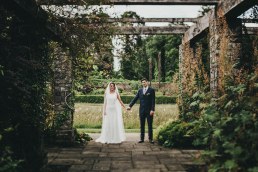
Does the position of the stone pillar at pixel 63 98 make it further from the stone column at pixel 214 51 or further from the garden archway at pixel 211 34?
the stone column at pixel 214 51

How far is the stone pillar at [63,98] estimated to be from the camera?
29.4 ft

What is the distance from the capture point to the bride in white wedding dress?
10.1m

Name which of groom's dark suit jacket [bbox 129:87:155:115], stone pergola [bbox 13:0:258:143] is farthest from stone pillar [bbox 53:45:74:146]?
groom's dark suit jacket [bbox 129:87:155:115]

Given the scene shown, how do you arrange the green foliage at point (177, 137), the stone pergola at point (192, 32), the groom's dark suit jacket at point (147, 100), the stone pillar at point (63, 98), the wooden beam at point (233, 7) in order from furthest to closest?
the groom's dark suit jacket at point (147, 100) → the stone pillar at point (63, 98) → the green foliage at point (177, 137) → the stone pergola at point (192, 32) → the wooden beam at point (233, 7)

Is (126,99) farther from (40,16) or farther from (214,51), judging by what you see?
(40,16)

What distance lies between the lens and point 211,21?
7605 millimetres

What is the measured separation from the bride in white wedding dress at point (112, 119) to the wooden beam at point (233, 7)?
4245 millimetres

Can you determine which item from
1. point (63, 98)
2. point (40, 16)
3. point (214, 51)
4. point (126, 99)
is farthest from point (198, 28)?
point (126, 99)

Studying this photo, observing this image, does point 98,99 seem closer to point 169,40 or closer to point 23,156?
point 169,40

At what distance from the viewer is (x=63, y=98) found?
355 inches

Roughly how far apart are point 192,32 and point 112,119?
322 cm

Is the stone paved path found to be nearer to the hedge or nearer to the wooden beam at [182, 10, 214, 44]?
the wooden beam at [182, 10, 214, 44]

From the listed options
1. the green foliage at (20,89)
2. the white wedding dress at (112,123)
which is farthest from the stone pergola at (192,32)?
the white wedding dress at (112,123)

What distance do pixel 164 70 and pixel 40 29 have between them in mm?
36725
